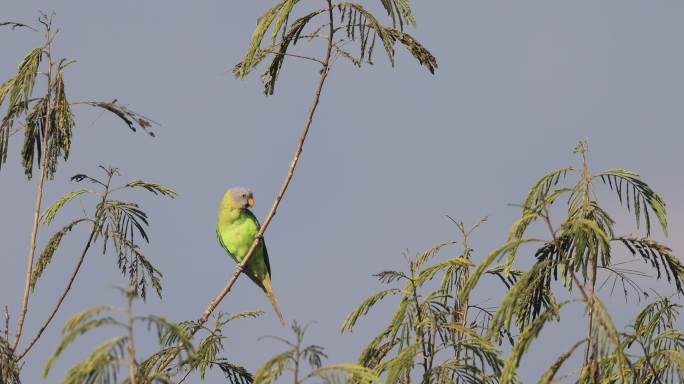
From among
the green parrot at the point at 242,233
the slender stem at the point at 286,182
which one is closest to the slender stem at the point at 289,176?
the slender stem at the point at 286,182

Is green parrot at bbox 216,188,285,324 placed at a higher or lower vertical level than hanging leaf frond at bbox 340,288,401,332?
higher

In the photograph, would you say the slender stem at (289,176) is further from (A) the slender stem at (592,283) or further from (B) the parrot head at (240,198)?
(B) the parrot head at (240,198)

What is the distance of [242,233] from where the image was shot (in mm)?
15258

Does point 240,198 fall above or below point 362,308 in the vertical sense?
above

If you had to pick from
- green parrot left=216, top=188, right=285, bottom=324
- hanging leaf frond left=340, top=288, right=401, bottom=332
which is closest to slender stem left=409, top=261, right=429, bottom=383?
hanging leaf frond left=340, top=288, right=401, bottom=332

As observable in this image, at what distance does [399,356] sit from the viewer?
7344 millimetres

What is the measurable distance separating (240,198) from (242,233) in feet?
1.66

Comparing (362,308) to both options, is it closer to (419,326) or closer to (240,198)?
(419,326)

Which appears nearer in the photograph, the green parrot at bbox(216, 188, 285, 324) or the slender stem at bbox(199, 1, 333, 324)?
the slender stem at bbox(199, 1, 333, 324)

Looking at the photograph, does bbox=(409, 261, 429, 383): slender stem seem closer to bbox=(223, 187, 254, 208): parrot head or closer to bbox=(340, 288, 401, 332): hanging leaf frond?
bbox=(340, 288, 401, 332): hanging leaf frond

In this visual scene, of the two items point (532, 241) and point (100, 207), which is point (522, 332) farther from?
point (100, 207)

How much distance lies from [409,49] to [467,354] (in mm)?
2372

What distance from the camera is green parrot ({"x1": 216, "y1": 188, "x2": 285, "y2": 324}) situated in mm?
14977

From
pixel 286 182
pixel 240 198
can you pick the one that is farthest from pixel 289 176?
pixel 240 198
